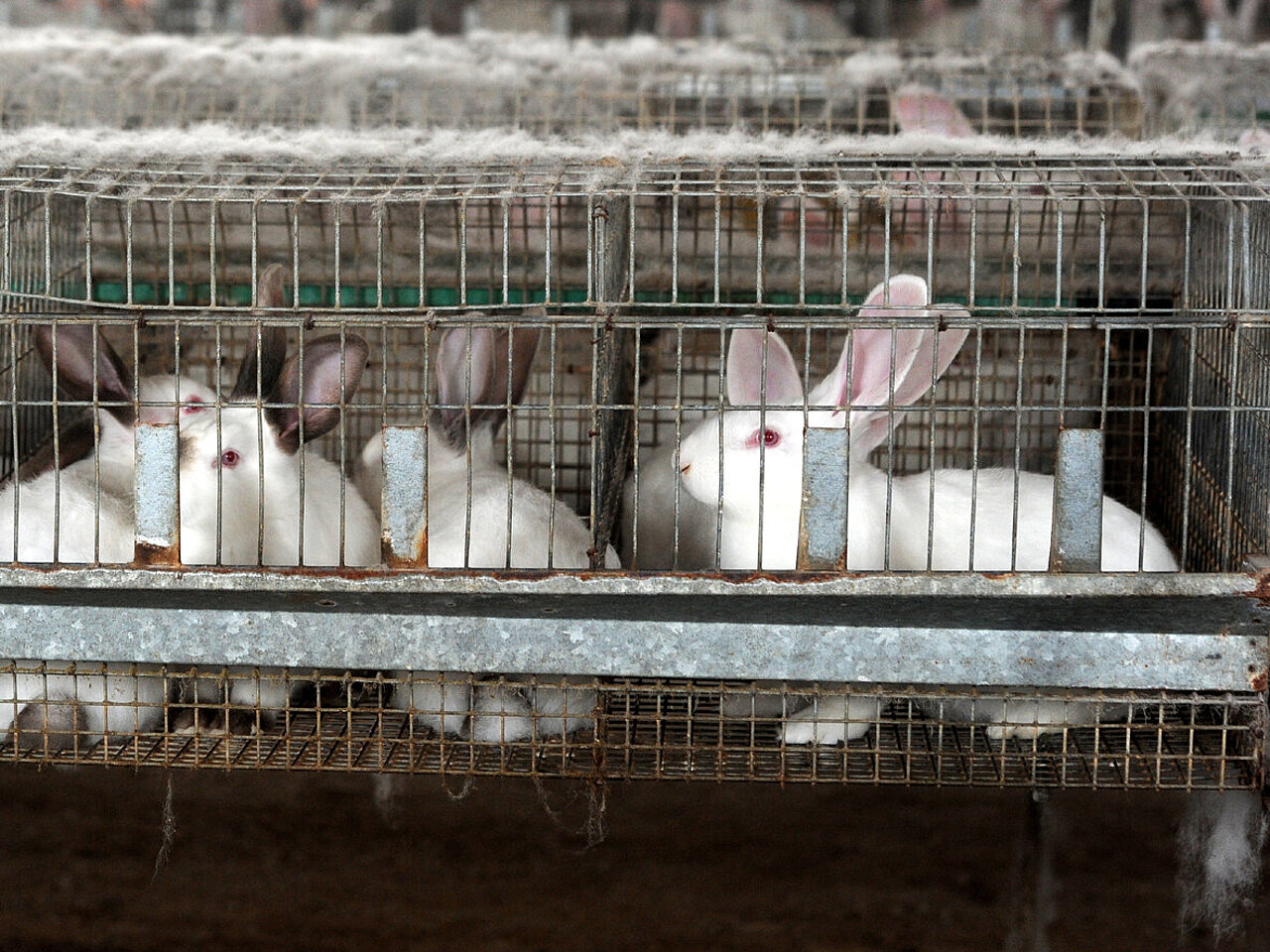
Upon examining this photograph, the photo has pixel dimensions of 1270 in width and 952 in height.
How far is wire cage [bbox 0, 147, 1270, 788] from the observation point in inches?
74.5

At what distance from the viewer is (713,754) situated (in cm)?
207

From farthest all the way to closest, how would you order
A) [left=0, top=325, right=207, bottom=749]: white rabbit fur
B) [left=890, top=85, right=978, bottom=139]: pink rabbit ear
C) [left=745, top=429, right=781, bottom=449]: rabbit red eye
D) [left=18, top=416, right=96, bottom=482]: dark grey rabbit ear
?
[left=890, top=85, right=978, bottom=139]: pink rabbit ear < [left=18, top=416, right=96, bottom=482]: dark grey rabbit ear < [left=745, top=429, right=781, bottom=449]: rabbit red eye < [left=0, top=325, right=207, bottom=749]: white rabbit fur

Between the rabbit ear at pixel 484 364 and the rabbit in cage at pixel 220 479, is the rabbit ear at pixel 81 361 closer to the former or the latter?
the rabbit in cage at pixel 220 479

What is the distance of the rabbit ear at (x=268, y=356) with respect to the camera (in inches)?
85.3

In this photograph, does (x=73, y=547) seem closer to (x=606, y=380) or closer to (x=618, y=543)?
(x=606, y=380)

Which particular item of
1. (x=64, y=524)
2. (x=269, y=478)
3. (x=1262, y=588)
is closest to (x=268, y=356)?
(x=269, y=478)

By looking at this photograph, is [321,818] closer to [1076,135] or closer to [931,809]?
[931,809]

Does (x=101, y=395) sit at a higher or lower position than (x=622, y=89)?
lower

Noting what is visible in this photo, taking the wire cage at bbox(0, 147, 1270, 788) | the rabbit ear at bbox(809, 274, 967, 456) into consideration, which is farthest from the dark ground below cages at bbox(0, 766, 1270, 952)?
the rabbit ear at bbox(809, 274, 967, 456)

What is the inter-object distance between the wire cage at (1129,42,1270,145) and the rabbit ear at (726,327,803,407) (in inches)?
57.1

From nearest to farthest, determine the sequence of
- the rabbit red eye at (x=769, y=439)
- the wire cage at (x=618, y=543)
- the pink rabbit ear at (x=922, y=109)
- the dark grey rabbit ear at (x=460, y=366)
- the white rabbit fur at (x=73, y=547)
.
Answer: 1. the wire cage at (x=618, y=543)
2. the white rabbit fur at (x=73, y=547)
3. the rabbit red eye at (x=769, y=439)
4. the dark grey rabbit ear at (x=460, y=366)
5. the pink rabbit ear at (x=922, y=109)

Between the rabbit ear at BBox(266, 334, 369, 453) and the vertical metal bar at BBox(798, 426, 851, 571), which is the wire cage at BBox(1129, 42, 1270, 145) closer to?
the vertical metal bar at BBox(798, 426, 851, 571)

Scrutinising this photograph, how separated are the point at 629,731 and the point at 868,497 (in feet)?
1.69

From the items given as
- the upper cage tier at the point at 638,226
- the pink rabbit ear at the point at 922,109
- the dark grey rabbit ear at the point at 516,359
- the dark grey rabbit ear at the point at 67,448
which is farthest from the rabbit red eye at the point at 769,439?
the pink rabbit ear at the point at 922,109
